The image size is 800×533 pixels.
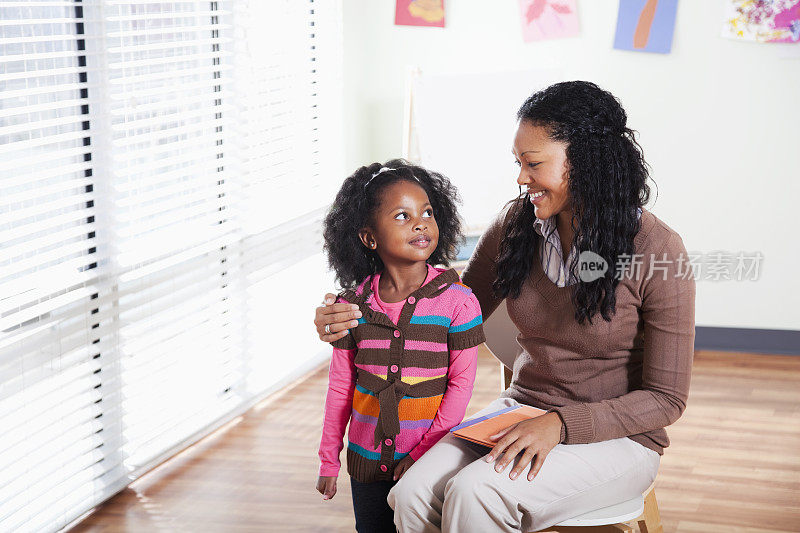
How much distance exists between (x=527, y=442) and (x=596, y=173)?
475 millimetres

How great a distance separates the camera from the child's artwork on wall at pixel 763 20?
3.54 m

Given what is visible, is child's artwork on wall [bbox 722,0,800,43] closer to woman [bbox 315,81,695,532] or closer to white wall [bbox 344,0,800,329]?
white wall [bbox 344,0,800,329]

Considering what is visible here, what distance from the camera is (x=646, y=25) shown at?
3676 mm

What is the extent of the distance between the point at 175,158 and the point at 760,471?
6.25 feet

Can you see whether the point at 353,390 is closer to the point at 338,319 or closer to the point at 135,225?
the point at 338,319

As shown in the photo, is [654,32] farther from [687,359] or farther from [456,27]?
[687,359]

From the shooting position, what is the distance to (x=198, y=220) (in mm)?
2949

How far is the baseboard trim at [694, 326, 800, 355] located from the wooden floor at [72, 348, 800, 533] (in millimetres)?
313

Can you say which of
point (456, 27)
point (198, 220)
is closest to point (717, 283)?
point (456, 27)

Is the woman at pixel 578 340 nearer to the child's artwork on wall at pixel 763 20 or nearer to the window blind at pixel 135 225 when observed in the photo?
the window blind at pixel 135 225

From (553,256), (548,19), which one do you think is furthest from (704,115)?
(553,256)

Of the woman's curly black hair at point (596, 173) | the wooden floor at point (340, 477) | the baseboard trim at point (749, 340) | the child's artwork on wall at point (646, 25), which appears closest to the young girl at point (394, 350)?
the woman's curly black hair at point (596, 173)

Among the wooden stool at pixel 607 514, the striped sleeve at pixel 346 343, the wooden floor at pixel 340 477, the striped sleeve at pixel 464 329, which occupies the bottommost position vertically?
the wooden floor at pixel 340 477

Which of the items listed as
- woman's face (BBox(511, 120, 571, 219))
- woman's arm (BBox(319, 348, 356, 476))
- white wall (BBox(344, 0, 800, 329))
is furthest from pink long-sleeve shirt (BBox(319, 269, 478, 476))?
white wall (BBox(344, 0, 800, 329))
